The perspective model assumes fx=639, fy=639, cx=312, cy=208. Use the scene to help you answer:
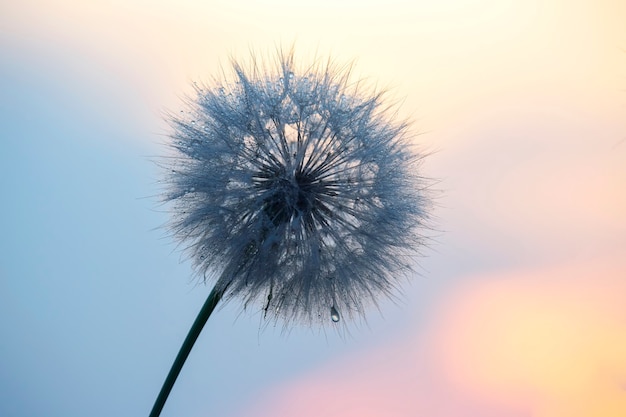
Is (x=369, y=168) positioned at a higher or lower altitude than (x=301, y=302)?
higher

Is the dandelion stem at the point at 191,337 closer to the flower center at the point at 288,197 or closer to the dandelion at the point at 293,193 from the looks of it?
the dandelion at the point at 293,193

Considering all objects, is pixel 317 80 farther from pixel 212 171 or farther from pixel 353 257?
pixel 353 257

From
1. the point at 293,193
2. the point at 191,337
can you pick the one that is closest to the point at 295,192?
the point at 293,193

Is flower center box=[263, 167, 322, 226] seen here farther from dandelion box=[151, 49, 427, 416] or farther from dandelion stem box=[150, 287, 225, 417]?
dandelion stem box=[150, 287, 225, 417]

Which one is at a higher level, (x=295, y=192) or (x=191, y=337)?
(x=295, y=192)

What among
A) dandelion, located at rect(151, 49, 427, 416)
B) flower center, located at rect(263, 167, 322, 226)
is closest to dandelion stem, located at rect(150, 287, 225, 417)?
dandelion, located at rect(151, 49, 427, 416)

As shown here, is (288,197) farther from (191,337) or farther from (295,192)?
(191,337)

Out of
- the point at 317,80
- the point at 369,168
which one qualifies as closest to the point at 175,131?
the point at 317,80
